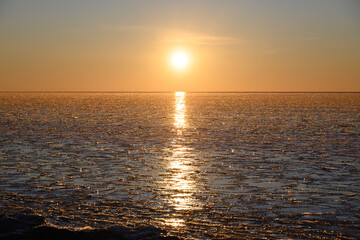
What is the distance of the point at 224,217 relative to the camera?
13070 millimetres

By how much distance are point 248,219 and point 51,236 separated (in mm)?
5862

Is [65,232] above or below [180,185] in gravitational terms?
above

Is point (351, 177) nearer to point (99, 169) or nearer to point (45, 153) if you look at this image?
point (99, 169)

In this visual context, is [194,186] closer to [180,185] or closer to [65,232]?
[180,185]

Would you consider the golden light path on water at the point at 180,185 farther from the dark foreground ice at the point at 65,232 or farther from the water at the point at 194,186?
the dark foreground ice at the point at 65,232

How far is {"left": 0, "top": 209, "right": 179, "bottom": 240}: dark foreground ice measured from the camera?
10.6 metres

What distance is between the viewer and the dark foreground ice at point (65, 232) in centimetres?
1062

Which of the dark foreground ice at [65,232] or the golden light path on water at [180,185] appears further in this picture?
the golden light path on water at [180,185]

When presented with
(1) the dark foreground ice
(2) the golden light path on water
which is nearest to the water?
(2) the golden light path on water

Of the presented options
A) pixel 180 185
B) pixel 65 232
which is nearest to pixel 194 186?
pixel 180 185

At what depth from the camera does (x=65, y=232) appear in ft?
35.6

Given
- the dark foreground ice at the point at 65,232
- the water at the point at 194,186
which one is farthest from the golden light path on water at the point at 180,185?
the dark foreground ice at the point at 65,232

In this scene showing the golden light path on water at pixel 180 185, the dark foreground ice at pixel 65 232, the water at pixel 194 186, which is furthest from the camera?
the golden light path on water at pixel 180 185

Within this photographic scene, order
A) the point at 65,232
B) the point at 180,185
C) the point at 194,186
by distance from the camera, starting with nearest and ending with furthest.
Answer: the point at 65,232 < the point at 194,186 < the point at 180,185
